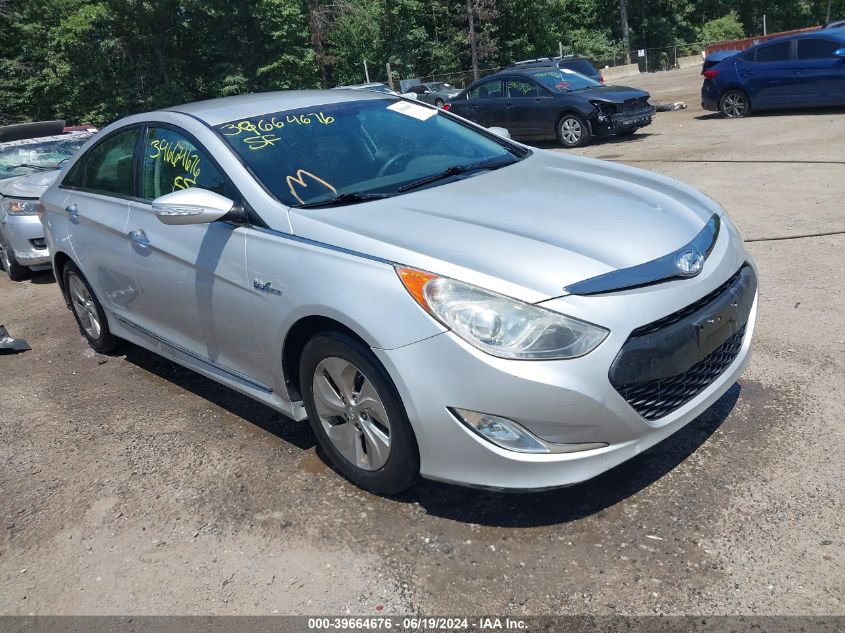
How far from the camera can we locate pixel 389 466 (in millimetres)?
3213

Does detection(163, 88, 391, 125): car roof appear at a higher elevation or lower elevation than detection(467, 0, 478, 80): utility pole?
lower

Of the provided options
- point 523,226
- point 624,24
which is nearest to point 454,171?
point 523,226

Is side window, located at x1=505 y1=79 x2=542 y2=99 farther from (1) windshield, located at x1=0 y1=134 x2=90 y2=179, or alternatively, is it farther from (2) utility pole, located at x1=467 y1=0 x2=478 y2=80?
(2) utility pole, located at x1=467 y1=0 x2=478 y2=80

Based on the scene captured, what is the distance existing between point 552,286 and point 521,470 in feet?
2.21

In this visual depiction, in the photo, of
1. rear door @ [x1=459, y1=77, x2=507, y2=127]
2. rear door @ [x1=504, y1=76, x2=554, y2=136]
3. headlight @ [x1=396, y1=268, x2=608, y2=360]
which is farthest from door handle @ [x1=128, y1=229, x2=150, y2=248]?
rear door @ [x1=459, y1=77, x2=507, y2=127]

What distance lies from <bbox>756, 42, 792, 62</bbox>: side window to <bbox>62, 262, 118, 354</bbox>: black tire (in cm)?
1357

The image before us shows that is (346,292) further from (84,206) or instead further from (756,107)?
(756,107)

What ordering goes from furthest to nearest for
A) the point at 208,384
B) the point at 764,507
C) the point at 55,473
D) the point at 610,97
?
the point at 610,97 < the point at 208,384 < the point at 55,473 < the point at 764,507

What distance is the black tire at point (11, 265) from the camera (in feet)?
28.6

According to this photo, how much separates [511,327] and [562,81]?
13.6 metres

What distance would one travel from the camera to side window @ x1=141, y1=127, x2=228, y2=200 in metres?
3.95

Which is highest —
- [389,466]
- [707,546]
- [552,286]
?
[552,286]

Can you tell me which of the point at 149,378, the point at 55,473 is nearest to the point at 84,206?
the point at 149,378

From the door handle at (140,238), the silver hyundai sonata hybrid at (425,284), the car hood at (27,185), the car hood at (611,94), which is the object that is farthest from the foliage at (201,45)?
the silver hyundai sonata hybrid at (425,284)
